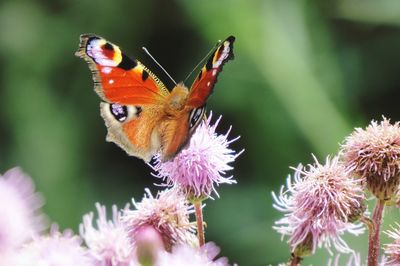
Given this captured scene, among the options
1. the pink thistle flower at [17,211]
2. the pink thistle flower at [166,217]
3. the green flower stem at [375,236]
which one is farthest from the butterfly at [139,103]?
the pink thistle flower at [17,211]

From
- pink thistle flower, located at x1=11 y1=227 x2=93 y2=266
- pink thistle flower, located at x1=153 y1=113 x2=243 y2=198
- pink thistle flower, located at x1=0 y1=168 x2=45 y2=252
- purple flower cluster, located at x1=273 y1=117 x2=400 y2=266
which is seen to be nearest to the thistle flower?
purple flower cluster, located at x1=273 y1=117 x2=400 y2=266

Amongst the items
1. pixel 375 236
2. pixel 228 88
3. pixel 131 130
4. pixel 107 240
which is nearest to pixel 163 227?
pixel 107 240

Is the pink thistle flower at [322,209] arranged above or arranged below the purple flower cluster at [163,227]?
above

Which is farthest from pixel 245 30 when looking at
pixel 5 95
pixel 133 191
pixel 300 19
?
pixel 5 95

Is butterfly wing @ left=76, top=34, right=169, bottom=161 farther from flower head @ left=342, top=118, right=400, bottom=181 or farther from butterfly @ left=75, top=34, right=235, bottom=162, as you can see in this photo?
flower head @ left=342, top=118, right=400, bottom=181

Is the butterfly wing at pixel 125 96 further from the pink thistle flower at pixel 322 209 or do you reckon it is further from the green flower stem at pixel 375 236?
the green flower stem at pixel 375 236

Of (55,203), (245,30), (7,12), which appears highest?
(245,30)

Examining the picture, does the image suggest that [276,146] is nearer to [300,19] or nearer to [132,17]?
[300,19]
